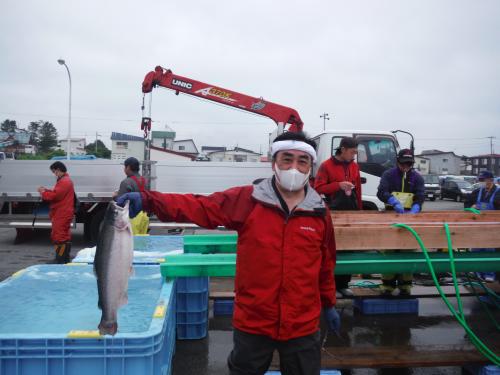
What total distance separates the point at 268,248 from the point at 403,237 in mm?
1603

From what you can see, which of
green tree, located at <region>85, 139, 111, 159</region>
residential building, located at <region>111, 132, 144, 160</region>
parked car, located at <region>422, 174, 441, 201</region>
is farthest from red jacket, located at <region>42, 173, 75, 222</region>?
residential building, located at <region>111, 132, 144, 160</region>

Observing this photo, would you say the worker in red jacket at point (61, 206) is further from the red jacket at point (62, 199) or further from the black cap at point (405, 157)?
the black cap at point (405, 157)

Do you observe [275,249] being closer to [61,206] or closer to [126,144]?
[61,206]

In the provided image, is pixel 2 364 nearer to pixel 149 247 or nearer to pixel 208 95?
pixel 149 247

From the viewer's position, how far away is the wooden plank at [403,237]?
3.31m

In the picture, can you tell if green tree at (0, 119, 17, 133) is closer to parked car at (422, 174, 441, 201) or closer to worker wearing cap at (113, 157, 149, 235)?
parked car at (422, 174, 441, 201)

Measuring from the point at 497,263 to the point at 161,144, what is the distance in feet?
206

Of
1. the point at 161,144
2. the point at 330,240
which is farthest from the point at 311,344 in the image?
the point at 161,144

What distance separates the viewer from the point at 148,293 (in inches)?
130

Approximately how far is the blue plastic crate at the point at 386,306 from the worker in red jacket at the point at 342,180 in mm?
197

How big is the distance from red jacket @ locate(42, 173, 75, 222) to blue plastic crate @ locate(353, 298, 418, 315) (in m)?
5.06

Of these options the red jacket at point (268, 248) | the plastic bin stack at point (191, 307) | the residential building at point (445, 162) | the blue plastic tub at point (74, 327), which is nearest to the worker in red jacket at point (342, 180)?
the plastic bin stack at point (191, 307)

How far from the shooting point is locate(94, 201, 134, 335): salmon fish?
79.8 inches

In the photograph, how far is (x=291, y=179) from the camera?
236 cm
